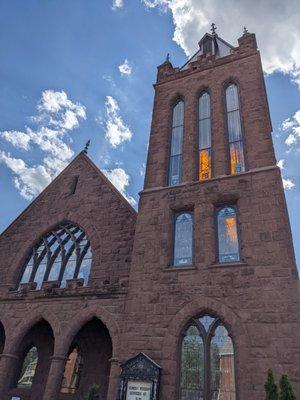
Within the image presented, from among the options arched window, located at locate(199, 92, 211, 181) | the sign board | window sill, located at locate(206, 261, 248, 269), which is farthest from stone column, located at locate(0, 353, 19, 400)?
arched window, located at locate(199, 92, 211, 181)

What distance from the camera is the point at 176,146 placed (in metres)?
13.8

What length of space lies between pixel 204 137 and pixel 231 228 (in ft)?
14.2

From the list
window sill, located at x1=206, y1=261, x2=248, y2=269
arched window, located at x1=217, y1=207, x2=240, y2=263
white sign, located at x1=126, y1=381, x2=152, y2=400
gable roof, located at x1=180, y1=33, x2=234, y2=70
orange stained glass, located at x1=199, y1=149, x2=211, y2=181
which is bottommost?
white sign, located at x1=126, y1=381, x2=152, y2=400

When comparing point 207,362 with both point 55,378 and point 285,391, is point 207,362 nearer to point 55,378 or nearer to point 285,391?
point 285,391

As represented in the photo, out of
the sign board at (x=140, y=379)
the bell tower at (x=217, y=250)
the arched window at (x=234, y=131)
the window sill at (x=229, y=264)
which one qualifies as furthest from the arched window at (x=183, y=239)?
the sign board at (x=140, y=379)

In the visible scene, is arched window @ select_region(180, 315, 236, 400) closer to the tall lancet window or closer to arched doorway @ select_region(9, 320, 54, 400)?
the tall lancet window

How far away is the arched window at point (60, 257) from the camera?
13742 mm

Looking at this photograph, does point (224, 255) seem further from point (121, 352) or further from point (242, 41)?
point (242, 41)

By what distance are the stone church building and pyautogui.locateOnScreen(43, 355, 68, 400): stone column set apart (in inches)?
1.2

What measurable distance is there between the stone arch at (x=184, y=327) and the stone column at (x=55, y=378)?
348 cm

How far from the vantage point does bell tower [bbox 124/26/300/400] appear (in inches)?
332

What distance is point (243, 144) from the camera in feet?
40.1

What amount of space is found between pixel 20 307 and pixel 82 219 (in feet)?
13.5

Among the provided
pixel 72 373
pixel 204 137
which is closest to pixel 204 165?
pixel 204 137
